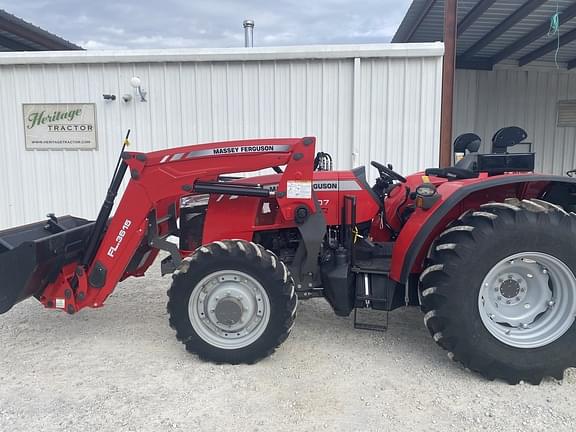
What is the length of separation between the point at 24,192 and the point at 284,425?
6310 mm

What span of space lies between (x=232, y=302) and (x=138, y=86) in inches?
182

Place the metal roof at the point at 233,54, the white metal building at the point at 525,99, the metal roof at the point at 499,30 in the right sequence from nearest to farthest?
the metal roof at the point at 233,54, the metal roof at the point at 499,30, the white metal building at the point at 525,99

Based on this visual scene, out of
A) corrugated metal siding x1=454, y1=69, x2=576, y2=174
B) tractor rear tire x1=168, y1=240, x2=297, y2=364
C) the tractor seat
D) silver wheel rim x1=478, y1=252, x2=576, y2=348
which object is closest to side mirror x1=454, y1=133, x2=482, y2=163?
the tractor seat

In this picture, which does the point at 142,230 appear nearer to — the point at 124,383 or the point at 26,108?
the point at 124,383

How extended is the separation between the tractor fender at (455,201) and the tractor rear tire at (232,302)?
780 mm

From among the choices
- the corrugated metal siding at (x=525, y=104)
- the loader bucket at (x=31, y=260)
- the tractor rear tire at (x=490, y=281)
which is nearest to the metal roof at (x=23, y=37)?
the loader bucket at (x=31, y=260)

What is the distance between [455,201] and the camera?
2.94m

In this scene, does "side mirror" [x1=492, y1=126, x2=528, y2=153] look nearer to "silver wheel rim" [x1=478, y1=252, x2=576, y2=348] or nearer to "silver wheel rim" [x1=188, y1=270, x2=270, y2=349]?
"silver wheel rim" [x1=478, y1=252, x2=576, y2=348]

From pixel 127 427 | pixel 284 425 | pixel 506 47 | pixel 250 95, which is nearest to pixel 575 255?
pixel 284 425

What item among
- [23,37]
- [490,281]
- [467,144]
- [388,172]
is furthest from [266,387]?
[23,37]

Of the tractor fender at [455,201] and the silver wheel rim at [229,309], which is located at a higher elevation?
the tractor fender at [455,201]

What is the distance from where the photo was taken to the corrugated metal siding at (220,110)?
6559 mm

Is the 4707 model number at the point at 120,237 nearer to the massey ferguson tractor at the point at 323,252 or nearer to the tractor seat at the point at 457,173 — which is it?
the massey ferguson tractor at the point at 323,252

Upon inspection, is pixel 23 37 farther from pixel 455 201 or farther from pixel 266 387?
pixel 455 201
